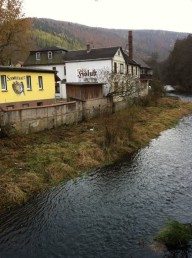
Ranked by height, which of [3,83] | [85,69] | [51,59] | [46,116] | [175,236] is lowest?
[175,236]

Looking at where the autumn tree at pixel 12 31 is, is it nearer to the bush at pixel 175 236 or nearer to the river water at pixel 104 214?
the river water at pixel 104 214

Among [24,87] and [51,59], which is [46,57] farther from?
[24,87]

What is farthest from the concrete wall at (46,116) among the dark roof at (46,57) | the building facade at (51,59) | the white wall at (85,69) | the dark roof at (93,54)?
the dark roof at (46,57)

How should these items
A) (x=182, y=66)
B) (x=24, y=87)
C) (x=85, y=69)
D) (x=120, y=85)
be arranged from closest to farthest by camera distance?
(x=24, y=87), (x=120, y=85), (x=85, y=69), (x=182, y=66)

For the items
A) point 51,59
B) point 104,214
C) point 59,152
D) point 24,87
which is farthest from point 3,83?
point 51,59

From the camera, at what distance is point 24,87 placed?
31.9m

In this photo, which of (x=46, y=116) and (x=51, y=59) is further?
(x=51, y=59)

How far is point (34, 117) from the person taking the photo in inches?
1013

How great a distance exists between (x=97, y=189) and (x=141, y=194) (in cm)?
245

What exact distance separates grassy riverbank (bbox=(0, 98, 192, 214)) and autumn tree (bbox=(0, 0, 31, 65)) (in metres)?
22.2

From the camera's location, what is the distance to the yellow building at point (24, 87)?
29.7m

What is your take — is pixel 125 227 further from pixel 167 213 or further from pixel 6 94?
pixel 6 94

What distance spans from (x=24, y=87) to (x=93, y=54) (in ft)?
66.7

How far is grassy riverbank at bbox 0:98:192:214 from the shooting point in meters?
16.8
